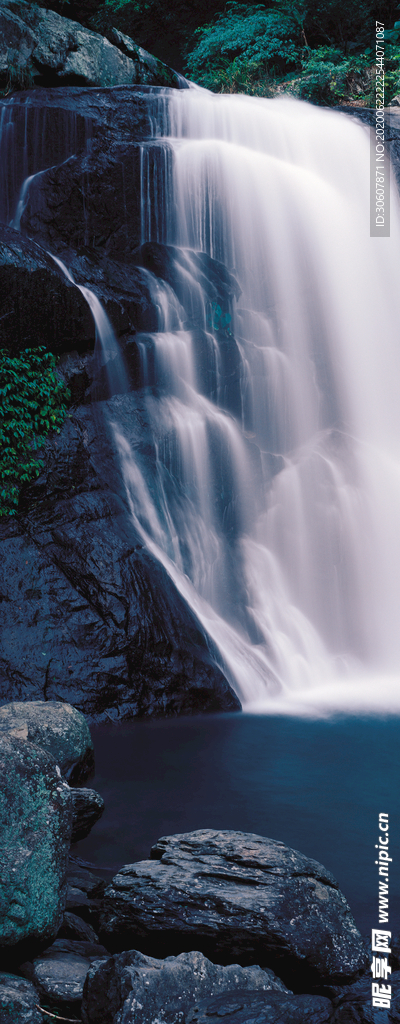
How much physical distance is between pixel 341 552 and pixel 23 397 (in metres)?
6.29

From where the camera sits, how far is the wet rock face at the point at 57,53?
1661 centimetres

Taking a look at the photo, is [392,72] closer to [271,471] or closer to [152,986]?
[271,471]

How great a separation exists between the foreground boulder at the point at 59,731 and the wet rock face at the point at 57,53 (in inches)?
617

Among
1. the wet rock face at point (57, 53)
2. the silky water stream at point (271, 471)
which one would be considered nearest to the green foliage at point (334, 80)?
the silky water stream at point (271, 471)

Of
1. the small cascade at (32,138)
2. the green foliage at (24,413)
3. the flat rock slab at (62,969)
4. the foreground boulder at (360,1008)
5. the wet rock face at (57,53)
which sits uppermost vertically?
the wet rock face at (57,53)

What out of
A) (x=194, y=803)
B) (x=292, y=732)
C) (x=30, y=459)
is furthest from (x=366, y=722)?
(x=30, y=459)

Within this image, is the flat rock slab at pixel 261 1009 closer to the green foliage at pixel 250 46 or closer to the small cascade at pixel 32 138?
the small cascade at pixel 32 138

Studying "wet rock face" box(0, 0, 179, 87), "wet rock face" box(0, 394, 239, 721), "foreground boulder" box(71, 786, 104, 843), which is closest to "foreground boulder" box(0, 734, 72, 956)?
"foreground boulder" box(71, 786, 104, 843)

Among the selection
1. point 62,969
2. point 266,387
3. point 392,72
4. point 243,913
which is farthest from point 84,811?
point 392,72

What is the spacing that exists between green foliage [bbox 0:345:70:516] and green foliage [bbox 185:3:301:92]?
57.4 feet

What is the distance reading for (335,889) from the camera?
158 inches

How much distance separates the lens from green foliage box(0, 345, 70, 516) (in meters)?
9.81

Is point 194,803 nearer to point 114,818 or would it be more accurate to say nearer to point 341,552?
point 114,818

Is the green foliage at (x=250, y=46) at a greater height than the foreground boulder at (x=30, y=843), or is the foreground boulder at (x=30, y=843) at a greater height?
the green foliage at (x=250, y=46)
